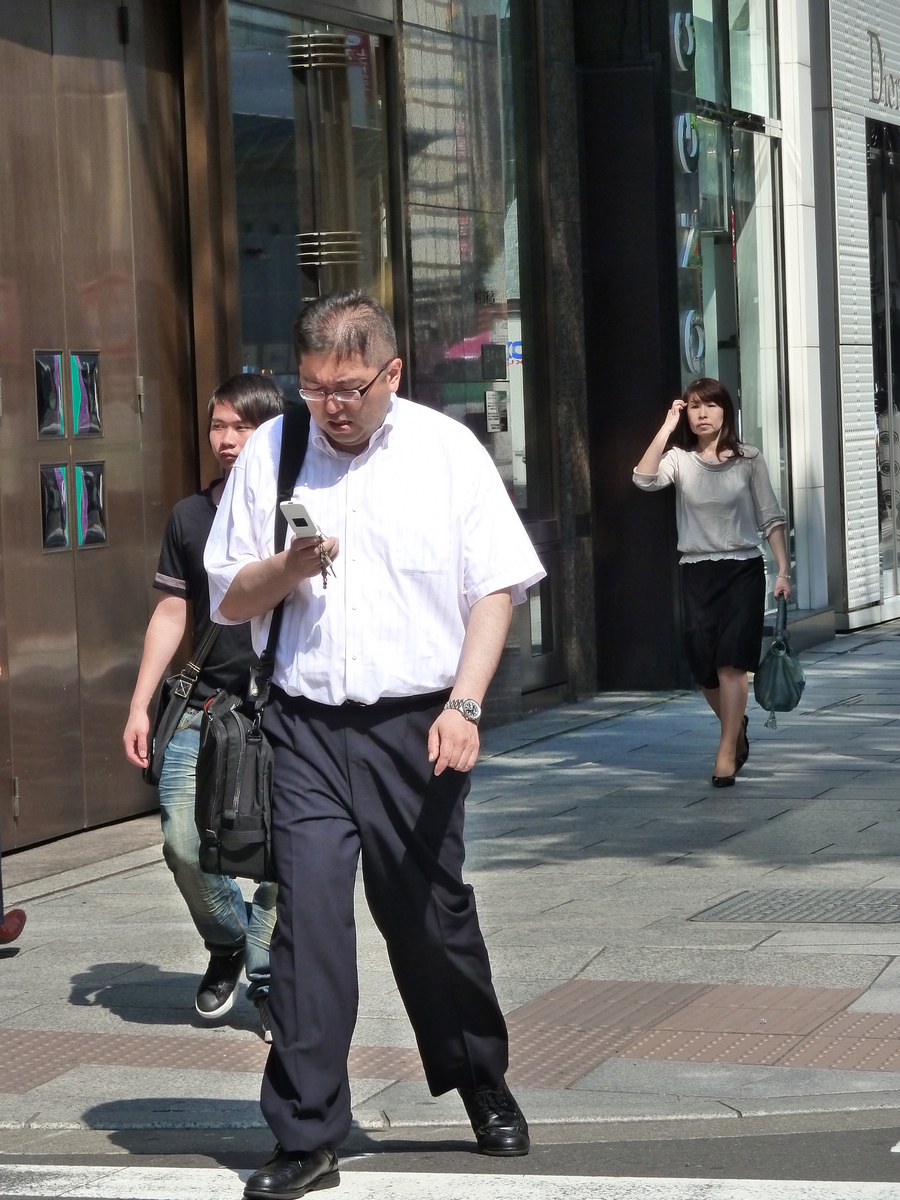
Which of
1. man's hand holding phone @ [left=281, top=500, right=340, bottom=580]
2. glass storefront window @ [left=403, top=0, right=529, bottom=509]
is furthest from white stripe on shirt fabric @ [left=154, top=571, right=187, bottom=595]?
glass storefront window @ [left=403, top=0, right=529, bottom=509]

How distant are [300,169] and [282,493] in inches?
247

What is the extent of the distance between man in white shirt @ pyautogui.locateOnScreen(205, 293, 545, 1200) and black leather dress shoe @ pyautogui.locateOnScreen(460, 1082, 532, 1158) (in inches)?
1.6

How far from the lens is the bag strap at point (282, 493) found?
14.4 ft

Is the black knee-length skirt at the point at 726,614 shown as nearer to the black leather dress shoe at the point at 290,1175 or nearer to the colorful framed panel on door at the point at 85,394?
the colorful framed panel on door at the point at 85,394

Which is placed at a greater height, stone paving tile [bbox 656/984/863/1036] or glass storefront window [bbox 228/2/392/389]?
glass storefront window [bbox 228/2/392/389]

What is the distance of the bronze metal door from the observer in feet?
28.0

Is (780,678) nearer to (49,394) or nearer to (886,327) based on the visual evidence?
(49,394)

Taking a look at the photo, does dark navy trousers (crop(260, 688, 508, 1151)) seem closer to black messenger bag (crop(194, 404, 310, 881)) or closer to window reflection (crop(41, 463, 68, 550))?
black messenger bag (crop(194, 404, 310, 881))

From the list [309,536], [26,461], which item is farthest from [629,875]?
[309,536]

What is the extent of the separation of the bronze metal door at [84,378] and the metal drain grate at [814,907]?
3.13 m

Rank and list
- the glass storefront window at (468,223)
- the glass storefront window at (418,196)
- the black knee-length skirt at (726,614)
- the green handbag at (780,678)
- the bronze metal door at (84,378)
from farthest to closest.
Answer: the glass storefront window at (468,223) → the glass storefront window at (418,196) → the green handbag at (780,678) → the black knee-length skirt at (726,614) → the bronze metal door at (84,378)

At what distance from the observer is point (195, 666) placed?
5.63 metres

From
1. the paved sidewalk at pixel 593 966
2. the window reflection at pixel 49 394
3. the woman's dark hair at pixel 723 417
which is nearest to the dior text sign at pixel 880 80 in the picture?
the woman's dark hair at pixel 723 417

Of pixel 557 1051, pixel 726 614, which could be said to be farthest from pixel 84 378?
pixel 557 1051
